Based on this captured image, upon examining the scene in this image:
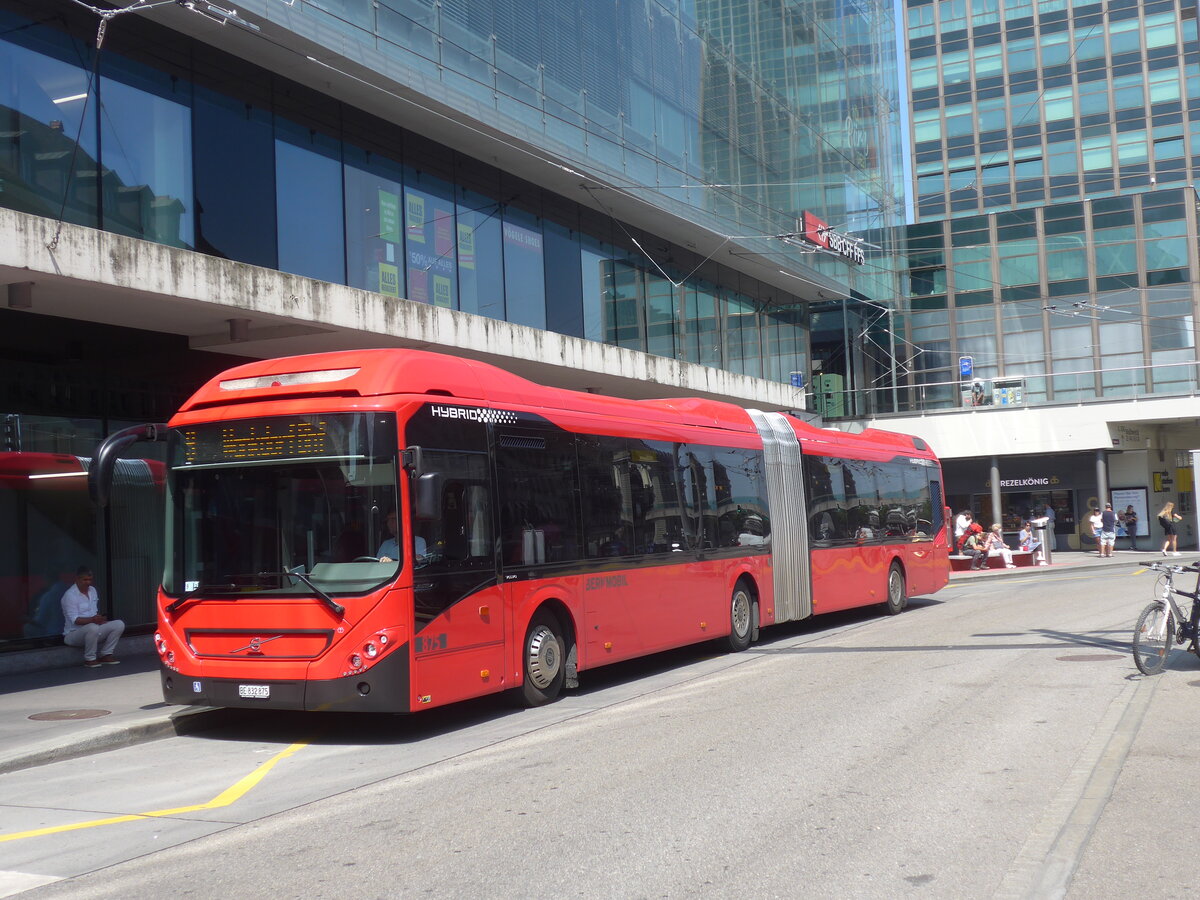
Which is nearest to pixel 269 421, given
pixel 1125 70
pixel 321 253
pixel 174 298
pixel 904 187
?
pixel 174 298

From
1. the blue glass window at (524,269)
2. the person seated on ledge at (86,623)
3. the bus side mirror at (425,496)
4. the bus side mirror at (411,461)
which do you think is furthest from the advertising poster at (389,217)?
the bus side mirror at (425,496)

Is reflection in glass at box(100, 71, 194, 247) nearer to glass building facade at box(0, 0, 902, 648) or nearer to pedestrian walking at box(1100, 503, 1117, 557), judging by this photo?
glass building facade at box(0, 0, 902, 648)

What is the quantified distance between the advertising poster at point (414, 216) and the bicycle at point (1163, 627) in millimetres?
13260

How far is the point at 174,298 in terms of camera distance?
1452cm

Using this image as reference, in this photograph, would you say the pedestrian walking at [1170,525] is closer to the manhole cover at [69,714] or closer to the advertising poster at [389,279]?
the advertising poster at [389,279]

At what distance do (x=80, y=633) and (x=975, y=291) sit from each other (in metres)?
38.7

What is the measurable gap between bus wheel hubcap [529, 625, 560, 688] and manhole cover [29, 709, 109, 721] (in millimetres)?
4264

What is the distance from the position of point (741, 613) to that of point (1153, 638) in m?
5.87

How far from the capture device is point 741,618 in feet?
53.7

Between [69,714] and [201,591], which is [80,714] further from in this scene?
[201,591]

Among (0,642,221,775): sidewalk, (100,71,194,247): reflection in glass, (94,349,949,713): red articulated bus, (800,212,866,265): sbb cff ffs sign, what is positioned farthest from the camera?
(800,212,866,265): sbb cff ffs sign

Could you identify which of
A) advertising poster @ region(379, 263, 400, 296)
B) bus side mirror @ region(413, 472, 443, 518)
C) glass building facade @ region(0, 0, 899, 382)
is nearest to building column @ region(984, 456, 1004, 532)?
glass building facade @ region(0, 0, 899, 382)

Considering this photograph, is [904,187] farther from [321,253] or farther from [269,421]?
[269,421]

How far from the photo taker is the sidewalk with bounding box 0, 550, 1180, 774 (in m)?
10.2
